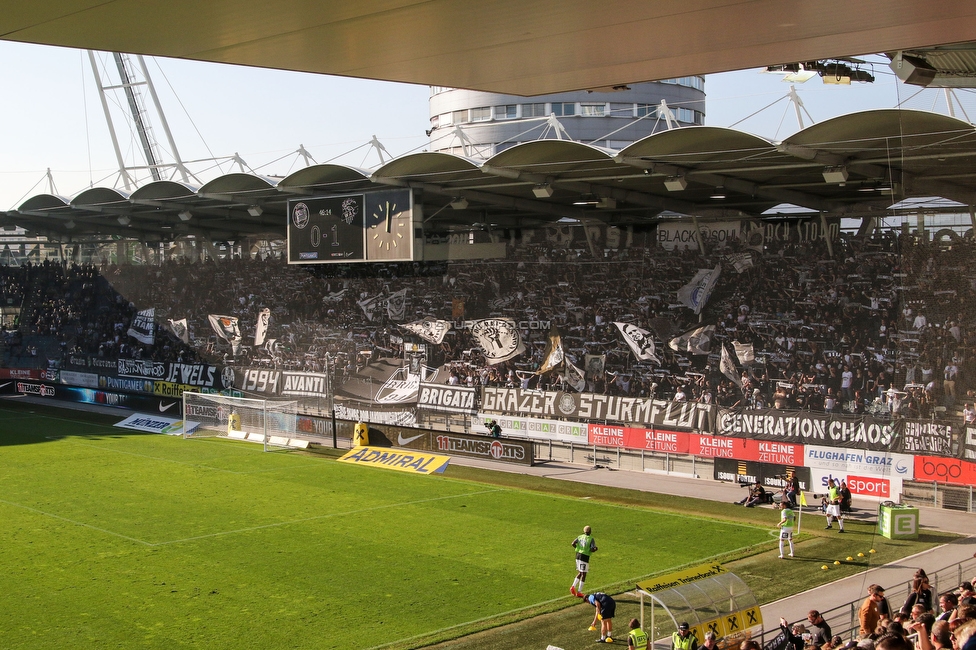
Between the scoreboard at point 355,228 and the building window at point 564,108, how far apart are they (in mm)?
35113

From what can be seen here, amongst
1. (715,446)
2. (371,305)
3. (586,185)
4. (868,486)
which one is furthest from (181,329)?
(868,486)

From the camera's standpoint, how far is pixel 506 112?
6606cm

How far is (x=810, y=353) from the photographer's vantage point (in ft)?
96.5

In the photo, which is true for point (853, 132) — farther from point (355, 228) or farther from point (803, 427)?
point (355, 228)

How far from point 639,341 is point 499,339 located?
19.0ft

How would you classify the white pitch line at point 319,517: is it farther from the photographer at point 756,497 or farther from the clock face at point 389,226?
the clock face at point 389,226

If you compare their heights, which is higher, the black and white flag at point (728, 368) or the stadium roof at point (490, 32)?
the stadium roof at point (490, 32)

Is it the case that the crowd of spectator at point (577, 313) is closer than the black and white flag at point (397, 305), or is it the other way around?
the crowd of spectator at point (577, 313)

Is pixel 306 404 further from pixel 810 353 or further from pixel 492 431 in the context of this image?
pixel 810 353

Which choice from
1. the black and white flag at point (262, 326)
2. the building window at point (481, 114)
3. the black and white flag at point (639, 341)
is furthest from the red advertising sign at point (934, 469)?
the building window at point (481, 114)

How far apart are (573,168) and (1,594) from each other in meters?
19.0

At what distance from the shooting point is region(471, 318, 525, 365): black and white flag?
3556cm

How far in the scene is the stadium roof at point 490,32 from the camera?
4215 millimetres

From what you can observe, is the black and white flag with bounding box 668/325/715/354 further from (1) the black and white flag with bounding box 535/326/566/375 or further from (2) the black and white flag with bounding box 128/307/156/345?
(2) the black and white flag with bounding box 128/307/156/345
